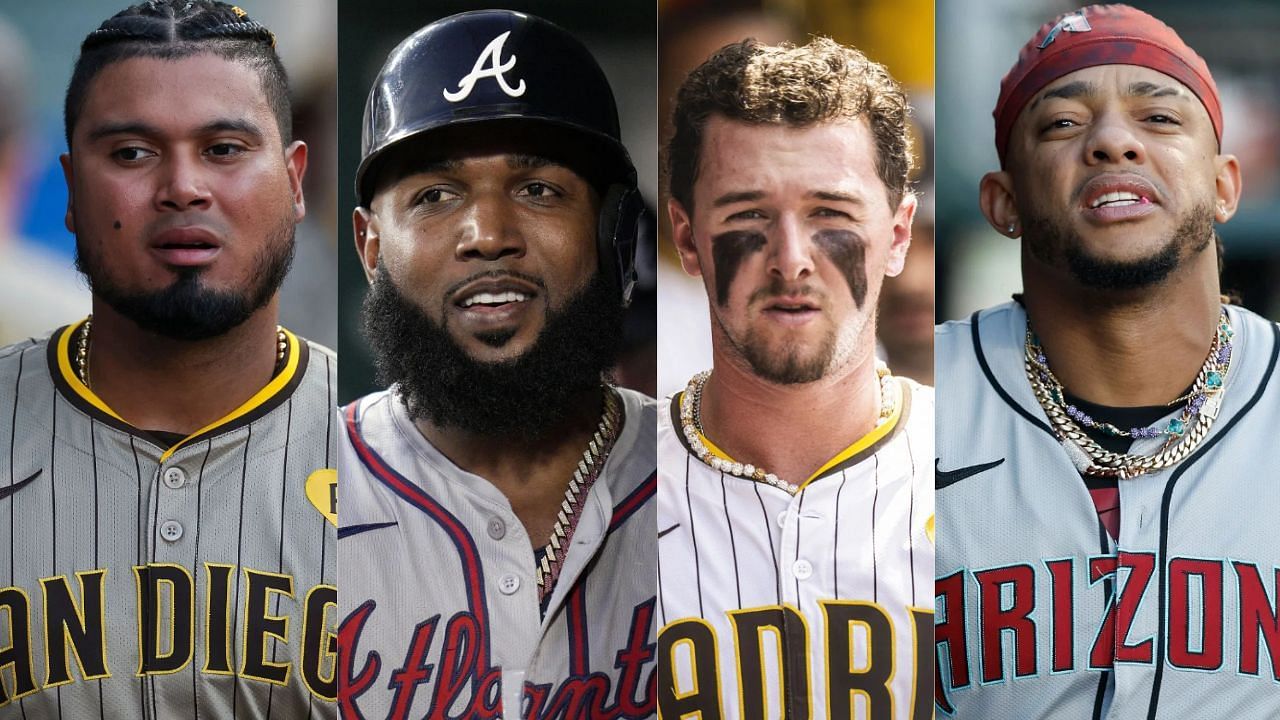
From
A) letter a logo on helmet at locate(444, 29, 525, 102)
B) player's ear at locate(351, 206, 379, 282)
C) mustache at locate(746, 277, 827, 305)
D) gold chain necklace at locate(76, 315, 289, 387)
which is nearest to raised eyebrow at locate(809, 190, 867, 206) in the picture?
mustache at locate(746, 277, 827, 305)

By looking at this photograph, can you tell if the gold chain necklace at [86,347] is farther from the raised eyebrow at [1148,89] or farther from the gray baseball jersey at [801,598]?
the raised eyebrow at [1148,89]

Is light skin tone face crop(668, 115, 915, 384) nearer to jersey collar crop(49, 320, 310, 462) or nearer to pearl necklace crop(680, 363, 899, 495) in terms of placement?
pearl necklace crop(680, 363, 899, 495)

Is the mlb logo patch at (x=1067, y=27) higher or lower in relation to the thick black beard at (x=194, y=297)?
higher

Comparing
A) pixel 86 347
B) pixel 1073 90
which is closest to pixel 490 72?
pixel 86 347

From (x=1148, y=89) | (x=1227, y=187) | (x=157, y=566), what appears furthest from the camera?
(x=1227, y=187)

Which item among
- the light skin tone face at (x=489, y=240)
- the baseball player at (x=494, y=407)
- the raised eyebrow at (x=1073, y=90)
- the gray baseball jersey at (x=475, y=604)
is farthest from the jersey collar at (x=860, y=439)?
the raised eyebrow at (x=1073, y=90)

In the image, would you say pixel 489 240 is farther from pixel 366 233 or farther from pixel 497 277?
pixel 366 233

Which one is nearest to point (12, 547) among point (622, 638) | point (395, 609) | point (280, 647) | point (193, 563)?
point (193, 563)

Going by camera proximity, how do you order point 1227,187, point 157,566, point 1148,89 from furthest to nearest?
point 1227,187 < point 1148,89 < point 157,566
